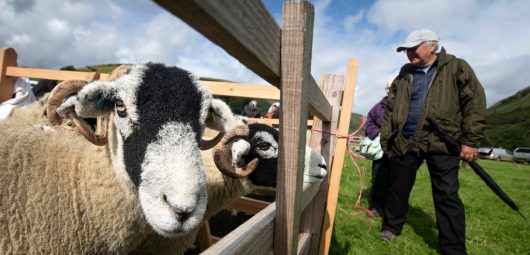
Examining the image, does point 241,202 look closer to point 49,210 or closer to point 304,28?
point 49,210

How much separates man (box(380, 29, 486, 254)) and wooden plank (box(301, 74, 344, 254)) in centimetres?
143

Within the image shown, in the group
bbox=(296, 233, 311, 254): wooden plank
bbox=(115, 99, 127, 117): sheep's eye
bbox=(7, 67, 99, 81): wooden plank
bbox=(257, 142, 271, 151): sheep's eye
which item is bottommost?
bbox=(296, 233, 311, 254): wooden plank

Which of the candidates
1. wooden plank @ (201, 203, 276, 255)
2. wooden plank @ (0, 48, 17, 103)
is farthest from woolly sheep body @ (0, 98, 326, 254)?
wooden plank @ (0, 48, 17, 103)

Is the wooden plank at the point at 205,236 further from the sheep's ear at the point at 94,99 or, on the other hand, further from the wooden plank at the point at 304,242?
the sheep's ear at the point at 94,99

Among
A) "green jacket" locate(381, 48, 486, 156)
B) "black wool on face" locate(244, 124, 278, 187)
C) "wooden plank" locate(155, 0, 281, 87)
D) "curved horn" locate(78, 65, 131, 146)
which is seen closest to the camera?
"wooden plank" locate(155, 0, 281, 87)

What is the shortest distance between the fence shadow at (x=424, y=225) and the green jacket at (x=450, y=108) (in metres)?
1.91

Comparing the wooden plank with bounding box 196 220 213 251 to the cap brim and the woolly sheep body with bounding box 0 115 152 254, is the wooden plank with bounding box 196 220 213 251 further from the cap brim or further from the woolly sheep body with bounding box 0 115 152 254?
the cap brim

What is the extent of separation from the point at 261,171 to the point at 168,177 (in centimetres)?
181

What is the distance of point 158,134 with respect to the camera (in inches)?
68.8

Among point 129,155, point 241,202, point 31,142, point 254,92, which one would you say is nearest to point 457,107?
point 254,92

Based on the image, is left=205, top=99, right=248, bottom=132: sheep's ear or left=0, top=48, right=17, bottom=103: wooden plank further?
left=0, top=48, right=17, bottom=103: wooden plank

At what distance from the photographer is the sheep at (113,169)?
1656 millimetres

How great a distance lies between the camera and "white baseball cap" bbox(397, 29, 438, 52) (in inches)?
149

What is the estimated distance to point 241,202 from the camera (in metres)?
4.27
